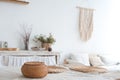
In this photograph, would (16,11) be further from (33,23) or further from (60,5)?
(60,5)

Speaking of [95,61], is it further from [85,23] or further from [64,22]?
[64,22]

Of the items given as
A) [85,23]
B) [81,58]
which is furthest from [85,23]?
[81,58]

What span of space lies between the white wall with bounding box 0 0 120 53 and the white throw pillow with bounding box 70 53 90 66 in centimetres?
19

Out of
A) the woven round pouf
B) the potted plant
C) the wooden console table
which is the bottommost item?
the wooden console table

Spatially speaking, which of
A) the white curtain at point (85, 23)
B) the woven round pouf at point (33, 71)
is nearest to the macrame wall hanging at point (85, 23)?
the white curtain at point (85, 23)

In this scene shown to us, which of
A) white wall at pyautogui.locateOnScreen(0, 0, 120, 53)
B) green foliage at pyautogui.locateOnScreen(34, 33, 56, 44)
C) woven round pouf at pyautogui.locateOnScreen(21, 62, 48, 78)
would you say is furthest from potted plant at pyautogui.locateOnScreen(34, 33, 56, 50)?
woven round pouf at pyautogui.locateOnScreen(21, 62, 48, 78)

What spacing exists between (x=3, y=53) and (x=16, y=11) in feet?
3.51

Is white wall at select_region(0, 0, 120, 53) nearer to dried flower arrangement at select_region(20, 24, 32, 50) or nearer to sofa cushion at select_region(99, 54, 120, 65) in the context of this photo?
dried flower arrangement at select_region(20, 24, 32, 50)

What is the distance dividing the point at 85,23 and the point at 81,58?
36.4 inches

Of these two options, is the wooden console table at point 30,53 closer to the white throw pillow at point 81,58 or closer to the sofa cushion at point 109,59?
the white throw pillow at point 81,58

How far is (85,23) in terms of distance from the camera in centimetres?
528

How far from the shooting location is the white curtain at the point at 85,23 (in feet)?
17.1

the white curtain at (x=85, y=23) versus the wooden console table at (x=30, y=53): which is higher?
the white curtain at (x=85, y=23)

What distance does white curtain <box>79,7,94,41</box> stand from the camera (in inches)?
205
